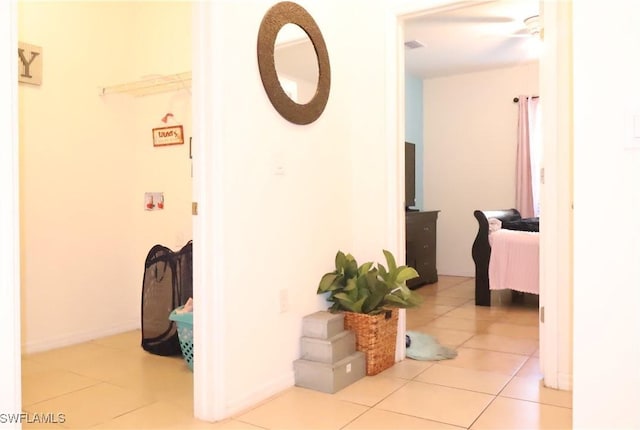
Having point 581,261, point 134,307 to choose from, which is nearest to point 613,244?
point 581,261

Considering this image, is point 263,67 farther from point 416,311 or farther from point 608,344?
point 416,311

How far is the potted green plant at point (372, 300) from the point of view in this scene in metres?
2.74

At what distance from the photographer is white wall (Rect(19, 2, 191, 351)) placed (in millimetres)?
3244

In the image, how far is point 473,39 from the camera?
5059 millimetres

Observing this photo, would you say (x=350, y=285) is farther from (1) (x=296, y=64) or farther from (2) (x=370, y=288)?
(1) (x=296, y=64)

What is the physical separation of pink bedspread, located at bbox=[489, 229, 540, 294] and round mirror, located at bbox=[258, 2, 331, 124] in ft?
7.76

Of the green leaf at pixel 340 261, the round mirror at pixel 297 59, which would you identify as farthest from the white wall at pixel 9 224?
the green leaf at pixel 340 261

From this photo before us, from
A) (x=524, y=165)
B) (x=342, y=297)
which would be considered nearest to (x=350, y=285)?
(x=342, y=297)

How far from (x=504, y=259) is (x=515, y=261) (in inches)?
3.5

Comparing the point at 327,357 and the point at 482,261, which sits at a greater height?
the point at 482,261

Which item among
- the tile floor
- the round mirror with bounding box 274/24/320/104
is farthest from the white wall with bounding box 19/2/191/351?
the round mirror with bounding box 274/24/320/104

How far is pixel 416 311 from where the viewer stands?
434 centimetres

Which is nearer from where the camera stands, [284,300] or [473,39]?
[284,300]

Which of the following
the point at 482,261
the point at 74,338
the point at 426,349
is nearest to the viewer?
the point at 426,349
